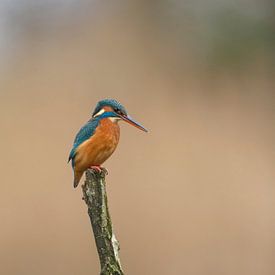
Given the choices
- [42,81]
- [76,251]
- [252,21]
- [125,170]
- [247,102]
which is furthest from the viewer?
[252,21]

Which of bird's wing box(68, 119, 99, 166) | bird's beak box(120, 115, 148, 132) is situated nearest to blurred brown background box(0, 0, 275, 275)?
bird's wing box(68, 119, 99, 166)

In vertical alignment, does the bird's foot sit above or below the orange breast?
below

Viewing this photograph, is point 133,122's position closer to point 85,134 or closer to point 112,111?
point 112,111

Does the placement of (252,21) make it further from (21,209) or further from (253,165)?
(21,209)

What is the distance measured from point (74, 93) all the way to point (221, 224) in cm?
160

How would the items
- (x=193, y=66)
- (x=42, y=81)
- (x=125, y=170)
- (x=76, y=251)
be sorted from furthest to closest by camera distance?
1. (x=193, y=66)
2. (x=42, y=81)
3. (x=125, y=170)
4. (x=76, y=251)

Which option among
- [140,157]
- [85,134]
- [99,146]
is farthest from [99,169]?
[140,157]

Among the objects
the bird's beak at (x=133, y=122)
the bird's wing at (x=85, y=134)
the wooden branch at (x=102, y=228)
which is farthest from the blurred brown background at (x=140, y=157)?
the wooden branch at (x=102, y=228)

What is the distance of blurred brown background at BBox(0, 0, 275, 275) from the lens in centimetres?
486

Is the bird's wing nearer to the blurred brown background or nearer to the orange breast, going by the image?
the orange breast

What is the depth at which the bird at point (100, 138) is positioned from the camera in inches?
105

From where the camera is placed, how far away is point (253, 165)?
5285 millimetres

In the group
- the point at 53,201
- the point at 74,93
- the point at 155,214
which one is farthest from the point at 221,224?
the point at 74,93

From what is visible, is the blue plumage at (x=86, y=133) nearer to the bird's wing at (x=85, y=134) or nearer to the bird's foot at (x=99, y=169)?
the bird's wing at (x=85, y=134)
